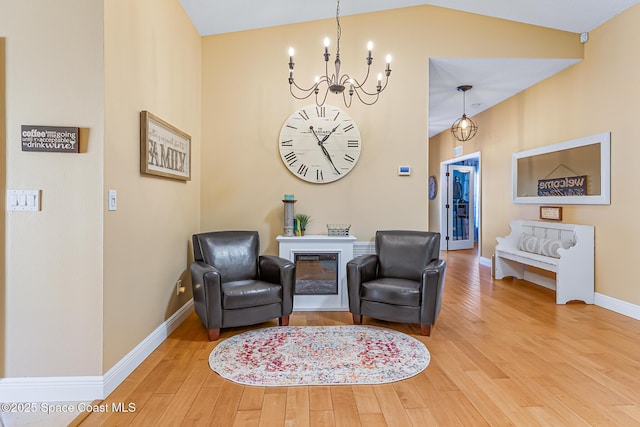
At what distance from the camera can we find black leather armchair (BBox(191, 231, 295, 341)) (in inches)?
106

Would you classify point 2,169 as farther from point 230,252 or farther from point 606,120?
point 606,120

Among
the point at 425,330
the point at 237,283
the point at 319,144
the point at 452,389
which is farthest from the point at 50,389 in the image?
the point at 319,144

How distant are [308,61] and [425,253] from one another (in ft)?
7.94

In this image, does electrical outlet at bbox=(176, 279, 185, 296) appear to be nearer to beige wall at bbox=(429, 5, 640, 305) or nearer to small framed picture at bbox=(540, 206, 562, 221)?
beige wall at bbox=(429, 5, 640, 305)

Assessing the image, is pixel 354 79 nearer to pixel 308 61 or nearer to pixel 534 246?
pixel 308 61

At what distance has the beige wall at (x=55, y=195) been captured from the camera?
194 centimetres

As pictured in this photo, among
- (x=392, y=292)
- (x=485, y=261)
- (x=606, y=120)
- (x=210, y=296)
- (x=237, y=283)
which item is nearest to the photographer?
(x=210, y=296)

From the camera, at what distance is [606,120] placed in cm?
372

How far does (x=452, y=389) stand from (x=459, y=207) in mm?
6792

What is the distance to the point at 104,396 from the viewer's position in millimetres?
1968

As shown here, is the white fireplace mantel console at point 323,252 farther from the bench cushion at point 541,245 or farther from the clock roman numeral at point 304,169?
the bench cushion at point 541,245

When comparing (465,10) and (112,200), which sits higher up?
(465,10)

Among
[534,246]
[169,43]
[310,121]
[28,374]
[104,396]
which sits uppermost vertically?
[169,43]

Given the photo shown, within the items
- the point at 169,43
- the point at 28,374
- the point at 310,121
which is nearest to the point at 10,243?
the point at 28,374
